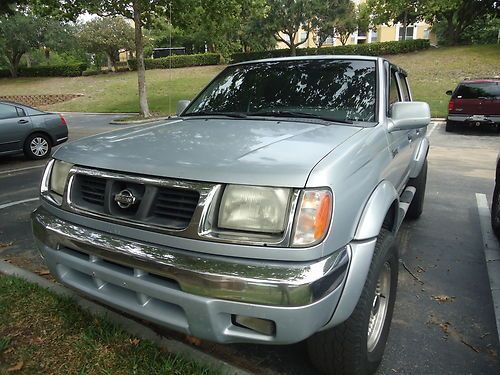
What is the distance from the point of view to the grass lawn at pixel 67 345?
235 centimetres

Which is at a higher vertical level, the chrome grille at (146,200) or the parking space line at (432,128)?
the chrome grille at (146,200)

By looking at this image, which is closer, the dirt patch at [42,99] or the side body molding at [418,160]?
the side body molding at [418,160]

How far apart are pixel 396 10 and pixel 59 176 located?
36328 millimetres

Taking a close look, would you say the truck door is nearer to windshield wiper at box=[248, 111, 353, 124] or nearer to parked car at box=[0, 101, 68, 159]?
windshield wiper at box=[248, 111, 353, 124]

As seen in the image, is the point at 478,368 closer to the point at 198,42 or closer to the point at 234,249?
the point at 234,249

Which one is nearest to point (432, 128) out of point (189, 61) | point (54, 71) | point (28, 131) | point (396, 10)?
point (28, 131)

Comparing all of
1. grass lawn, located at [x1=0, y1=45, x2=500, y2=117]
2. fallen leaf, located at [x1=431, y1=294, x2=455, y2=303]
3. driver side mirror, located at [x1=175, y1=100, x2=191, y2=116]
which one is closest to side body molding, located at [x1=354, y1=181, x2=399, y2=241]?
fallen leaf, located at [x1=431, y1=294, x2=455, y2=303]

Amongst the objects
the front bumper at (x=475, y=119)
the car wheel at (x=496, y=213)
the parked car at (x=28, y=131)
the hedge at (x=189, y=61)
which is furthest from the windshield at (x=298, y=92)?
the hedge at (x=189, y=61)

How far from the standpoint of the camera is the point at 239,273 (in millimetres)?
1776

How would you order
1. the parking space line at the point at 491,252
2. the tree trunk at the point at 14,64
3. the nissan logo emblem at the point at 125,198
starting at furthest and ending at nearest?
the tree trunk at the point at 14,64 < the parking space line at the point at 491,252 < the nissan logo emblem at the point at 125,198

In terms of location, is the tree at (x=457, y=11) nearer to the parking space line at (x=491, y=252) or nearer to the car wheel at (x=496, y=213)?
the parking space line at (x=491, y=252)

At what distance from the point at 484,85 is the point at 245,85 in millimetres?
12335

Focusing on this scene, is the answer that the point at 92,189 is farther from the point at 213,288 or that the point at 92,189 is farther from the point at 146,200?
the point at 213,288

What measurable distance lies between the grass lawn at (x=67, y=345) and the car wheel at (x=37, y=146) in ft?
Result: 22.2
